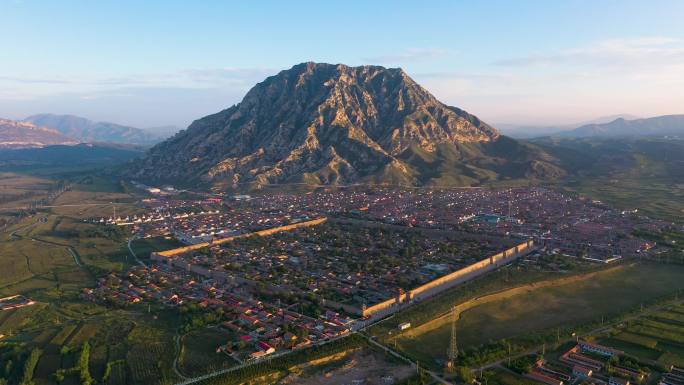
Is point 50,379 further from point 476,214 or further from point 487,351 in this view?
point 476,214

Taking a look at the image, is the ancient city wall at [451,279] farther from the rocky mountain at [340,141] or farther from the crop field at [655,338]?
the rocky mountain at [340,141]

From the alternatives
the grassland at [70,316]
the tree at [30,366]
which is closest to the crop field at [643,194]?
the grassland at [70,316]

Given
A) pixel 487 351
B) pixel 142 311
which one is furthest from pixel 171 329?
pixel 487 351

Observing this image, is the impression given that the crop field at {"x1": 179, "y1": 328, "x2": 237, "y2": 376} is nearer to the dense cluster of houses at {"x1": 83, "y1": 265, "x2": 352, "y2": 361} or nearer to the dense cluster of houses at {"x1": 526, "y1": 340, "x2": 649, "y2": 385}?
the dense cluster of houses at {"x1": 83, "y1": 265, "x2": 352, "y2": 361}

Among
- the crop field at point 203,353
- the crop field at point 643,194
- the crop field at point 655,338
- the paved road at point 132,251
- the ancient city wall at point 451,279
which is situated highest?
the crop field at point 643,194

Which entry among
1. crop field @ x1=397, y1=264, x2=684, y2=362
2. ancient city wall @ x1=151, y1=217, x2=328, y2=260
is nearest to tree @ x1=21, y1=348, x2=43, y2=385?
crop field @ x1=397, y1=264, x2=684, y2=362

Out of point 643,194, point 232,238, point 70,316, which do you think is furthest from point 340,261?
point 643,194
